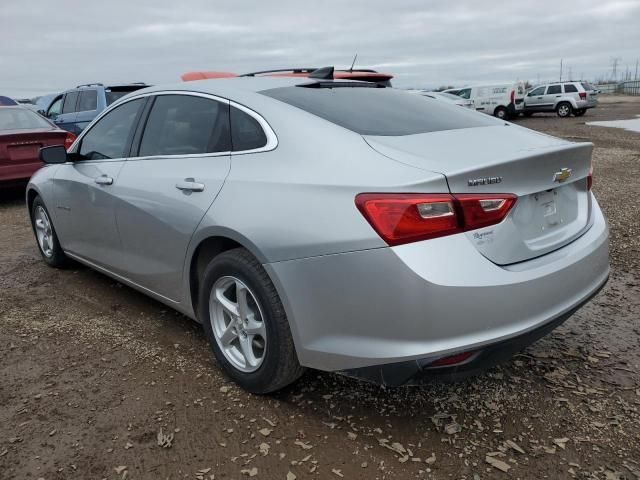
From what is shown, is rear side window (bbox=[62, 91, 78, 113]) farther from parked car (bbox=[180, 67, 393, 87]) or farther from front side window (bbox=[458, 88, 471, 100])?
front side window (bbox=[458, 88, 471, 100])

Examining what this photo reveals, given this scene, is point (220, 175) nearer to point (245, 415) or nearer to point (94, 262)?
point (245, 415)

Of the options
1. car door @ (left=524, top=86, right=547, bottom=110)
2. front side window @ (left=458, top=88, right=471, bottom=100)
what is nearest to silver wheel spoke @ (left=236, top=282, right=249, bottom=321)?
front side window @ (left=458, top=88, right=471, bottom=100)

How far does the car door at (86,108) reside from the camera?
11.5m

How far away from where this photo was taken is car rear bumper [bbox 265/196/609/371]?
213cm

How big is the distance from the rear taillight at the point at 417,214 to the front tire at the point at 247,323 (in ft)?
2.06

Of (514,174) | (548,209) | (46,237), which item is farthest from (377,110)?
(46,237)

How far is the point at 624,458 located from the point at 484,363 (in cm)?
73

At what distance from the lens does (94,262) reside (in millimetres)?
4160

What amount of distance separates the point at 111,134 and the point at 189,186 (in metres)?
1.37

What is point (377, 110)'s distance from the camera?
2957 mm

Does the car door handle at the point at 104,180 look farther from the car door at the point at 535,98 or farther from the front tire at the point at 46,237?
the car door at the point at 535,98

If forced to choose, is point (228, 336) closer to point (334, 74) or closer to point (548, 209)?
point (548, 209)

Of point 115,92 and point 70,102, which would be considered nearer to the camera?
point 115,92

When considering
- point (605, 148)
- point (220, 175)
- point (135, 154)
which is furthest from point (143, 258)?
point (605, 148)
